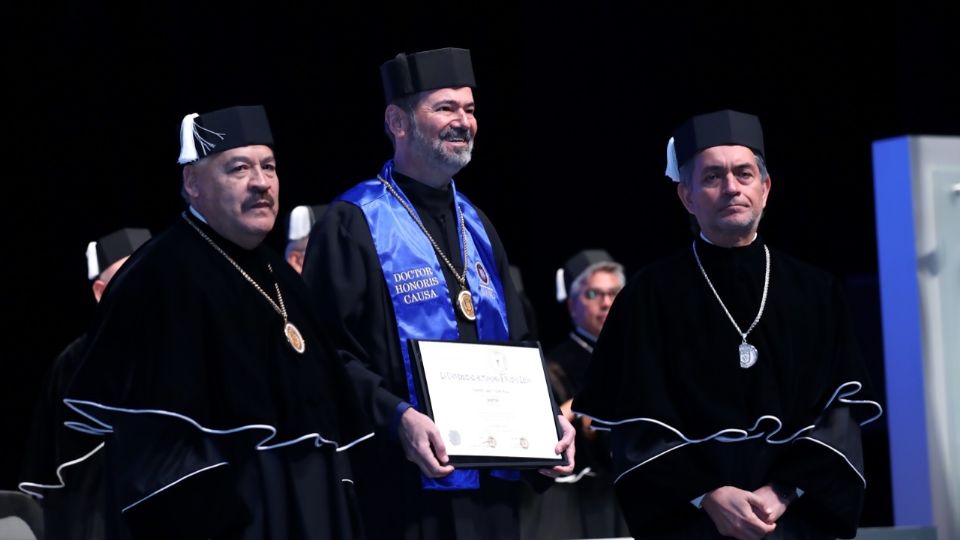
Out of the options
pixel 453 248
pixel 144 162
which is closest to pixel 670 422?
pixel 453 248

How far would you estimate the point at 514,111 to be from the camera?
8.97m

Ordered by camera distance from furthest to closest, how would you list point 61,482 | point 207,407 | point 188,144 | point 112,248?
point 112,248 → point 61,482 → point 188,144 → point 207,407

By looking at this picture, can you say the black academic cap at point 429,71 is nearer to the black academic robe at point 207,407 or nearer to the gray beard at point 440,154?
the gray beard at point 440,154

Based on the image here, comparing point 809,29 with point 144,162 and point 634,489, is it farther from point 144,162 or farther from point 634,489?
point 634,489

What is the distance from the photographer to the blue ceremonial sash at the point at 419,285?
4.77 meters

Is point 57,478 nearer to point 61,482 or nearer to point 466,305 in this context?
point 61,482

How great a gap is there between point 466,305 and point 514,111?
13.8ft

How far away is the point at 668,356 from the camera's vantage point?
4.68m

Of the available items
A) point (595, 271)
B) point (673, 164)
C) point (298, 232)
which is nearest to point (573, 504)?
point (595, 271)

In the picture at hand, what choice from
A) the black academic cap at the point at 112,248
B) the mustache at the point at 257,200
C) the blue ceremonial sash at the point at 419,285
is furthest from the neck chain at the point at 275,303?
the black academic cap at the point at 112,248

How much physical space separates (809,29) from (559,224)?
1794 mm

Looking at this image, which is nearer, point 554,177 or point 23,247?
point 23,247

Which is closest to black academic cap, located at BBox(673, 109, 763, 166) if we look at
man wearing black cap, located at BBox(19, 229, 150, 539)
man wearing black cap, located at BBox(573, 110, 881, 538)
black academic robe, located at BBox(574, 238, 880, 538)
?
man wearing black cap, located at BBox(573, 110, 881, 538)

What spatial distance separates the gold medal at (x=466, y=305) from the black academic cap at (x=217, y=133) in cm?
80
